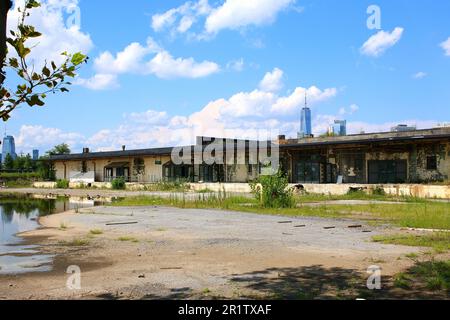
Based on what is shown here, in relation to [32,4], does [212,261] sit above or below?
below

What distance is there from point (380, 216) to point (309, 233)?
15.4ft

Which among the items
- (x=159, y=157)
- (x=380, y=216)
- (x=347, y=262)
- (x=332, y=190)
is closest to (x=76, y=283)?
(x=347, y=262)

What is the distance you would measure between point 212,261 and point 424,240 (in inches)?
175

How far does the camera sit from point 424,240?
30.5 feet

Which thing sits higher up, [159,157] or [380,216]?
[159,157]

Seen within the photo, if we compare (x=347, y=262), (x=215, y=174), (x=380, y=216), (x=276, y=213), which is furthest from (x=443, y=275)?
(x=215, y=174)

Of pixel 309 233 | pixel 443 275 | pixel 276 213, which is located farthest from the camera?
pixel 276 213

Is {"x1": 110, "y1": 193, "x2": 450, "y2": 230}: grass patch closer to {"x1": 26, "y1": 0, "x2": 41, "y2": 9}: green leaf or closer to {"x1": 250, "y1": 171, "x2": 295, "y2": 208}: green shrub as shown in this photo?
{"x1": 250, "y1": 171, "x2": 295, "y2": 208}: green shrub

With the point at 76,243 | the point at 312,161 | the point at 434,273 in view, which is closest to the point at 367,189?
the point at 312,161

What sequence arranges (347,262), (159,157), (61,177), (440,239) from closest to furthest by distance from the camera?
(347,262) < (440,239) < (159,157) < (61,177)

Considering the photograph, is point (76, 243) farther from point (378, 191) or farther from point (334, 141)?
point (334, 141)
